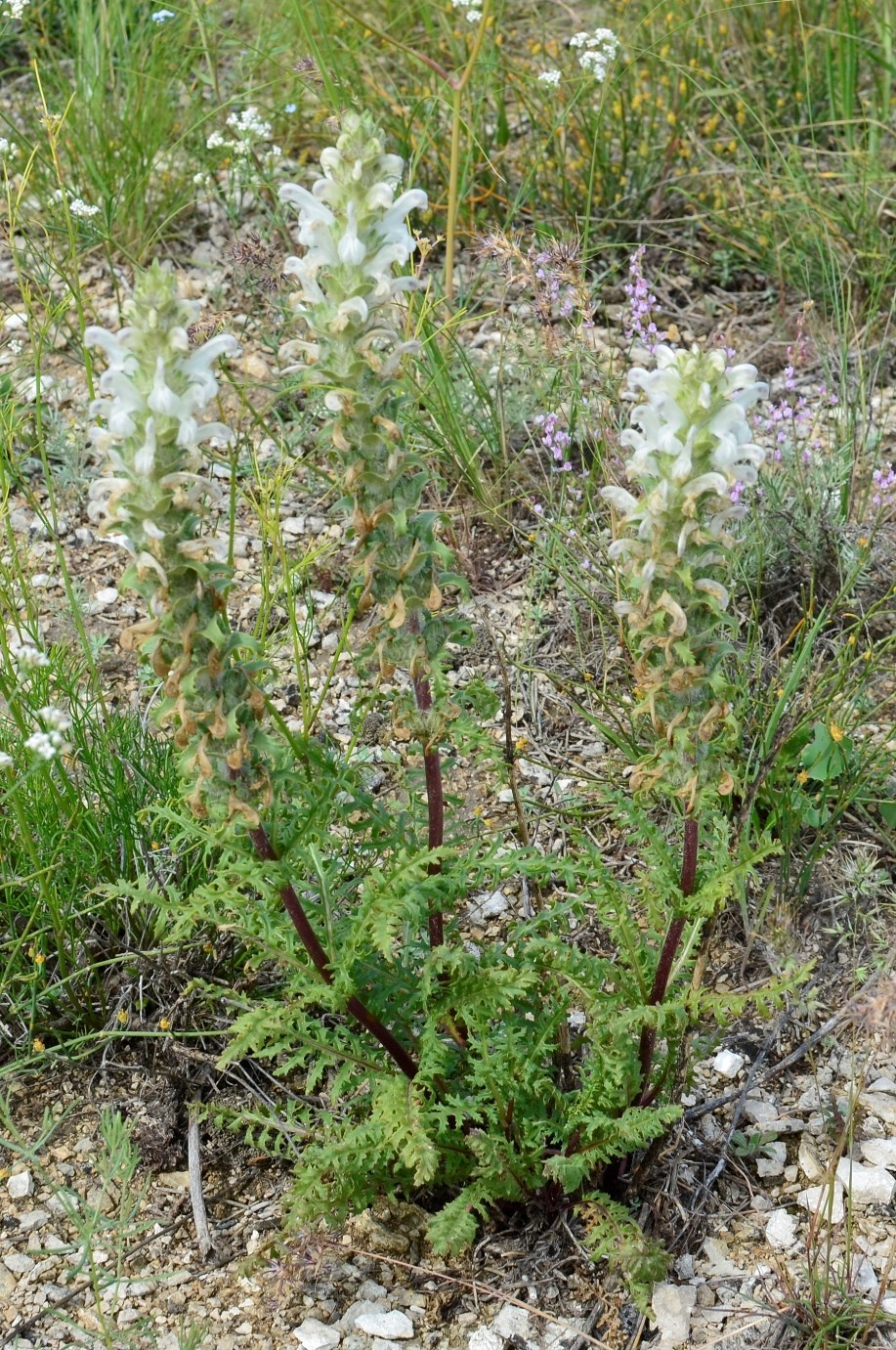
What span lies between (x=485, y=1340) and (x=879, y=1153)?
89 centimetres

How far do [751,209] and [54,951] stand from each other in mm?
3667

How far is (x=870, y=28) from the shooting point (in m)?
5.43

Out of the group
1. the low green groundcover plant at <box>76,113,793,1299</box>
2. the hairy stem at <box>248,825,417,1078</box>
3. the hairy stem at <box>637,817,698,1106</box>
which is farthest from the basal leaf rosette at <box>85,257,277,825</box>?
the hairy stem at <box>637,817,698,1106</box>

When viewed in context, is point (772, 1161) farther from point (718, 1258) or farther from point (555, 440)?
point (555, 440)

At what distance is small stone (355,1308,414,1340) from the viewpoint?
2.43 metres

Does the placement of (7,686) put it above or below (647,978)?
above

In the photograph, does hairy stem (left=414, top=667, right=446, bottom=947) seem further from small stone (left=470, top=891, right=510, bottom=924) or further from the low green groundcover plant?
small stone (left=470, top=891, right=510, bottom=924)

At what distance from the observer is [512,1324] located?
2.46 m

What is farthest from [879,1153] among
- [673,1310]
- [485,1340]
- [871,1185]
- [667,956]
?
[485,1340]

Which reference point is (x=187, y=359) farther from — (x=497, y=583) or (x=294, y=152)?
(x=294, y=152)

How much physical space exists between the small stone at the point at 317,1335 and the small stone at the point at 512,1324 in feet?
0.95

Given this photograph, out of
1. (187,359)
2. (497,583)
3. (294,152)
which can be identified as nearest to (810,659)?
(497,583)

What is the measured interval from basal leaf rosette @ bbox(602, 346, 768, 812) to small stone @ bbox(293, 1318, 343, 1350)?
1182mm

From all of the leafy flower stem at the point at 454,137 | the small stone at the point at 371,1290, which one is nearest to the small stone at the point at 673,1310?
the small stone at the point at 371,1290
